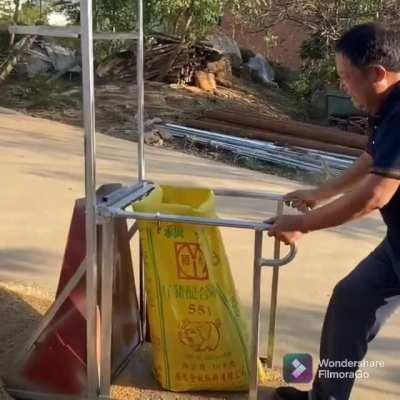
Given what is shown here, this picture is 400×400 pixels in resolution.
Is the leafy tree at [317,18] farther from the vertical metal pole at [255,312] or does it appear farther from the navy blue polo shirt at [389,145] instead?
the vertical metal pole at [255,312]

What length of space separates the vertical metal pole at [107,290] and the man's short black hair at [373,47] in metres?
0.99

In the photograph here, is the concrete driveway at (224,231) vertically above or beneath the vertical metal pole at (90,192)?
beneath

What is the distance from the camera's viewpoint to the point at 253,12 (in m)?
12.9

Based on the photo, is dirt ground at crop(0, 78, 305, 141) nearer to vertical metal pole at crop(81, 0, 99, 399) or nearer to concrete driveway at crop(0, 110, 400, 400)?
concrete driveway at crop(0, 110, 400, 400)

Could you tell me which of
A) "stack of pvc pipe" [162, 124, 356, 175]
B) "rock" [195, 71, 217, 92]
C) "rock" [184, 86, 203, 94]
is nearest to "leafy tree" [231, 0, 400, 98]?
"rock" [195, 71, 217, 92]

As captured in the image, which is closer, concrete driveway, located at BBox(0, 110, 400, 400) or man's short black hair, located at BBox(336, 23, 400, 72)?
man's short black hair, located at BBox(336, 23, 400, 72)

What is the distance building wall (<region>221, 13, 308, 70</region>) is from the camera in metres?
16.1

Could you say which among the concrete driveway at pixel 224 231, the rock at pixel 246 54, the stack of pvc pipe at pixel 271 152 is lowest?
the stack of pvc pipe at pixel 271 152

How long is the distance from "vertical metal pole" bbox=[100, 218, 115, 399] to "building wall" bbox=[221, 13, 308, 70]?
545 inches

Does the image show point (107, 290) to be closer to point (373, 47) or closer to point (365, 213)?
point (365, 213)

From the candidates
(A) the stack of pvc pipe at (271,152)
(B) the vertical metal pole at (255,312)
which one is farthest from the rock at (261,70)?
(B) the vertical metal pole at (255,312)

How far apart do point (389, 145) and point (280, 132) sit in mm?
8552

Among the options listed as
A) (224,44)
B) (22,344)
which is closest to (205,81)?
(224,44)

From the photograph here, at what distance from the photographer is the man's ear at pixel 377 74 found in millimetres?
2146
